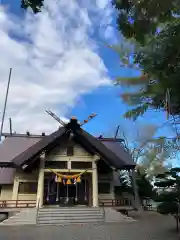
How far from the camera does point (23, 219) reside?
561 inches

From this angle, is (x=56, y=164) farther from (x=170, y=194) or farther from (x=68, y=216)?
(x=170, y=194)

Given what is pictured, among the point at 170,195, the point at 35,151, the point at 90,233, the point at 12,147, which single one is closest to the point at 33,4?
the point at 90,233

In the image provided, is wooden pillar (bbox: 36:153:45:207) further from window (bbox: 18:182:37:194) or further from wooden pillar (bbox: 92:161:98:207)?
wooden pillar (bbox: 92:161:98:207)

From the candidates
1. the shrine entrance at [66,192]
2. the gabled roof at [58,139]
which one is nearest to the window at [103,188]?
the shrine entrance at [66,192]

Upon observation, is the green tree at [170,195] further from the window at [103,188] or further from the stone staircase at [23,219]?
the window at [103,188]

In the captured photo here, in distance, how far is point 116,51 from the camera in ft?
23.5

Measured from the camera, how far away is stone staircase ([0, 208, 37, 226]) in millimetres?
13734

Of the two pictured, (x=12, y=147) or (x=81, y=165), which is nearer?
(x=81, y=165)

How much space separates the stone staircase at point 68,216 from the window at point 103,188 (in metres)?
4.33

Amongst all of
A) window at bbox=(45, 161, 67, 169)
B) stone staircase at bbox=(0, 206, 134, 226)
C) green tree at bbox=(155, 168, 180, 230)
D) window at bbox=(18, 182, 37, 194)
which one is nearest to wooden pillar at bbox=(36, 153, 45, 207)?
window at bbox=(45, 161, 67, 169)

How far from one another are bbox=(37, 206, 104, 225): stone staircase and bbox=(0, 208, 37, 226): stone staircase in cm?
37

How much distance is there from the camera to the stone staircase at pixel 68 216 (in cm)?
1432

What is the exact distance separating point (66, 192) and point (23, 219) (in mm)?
6279

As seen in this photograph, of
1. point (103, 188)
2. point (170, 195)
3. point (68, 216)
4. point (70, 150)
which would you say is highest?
point (70, 150)
